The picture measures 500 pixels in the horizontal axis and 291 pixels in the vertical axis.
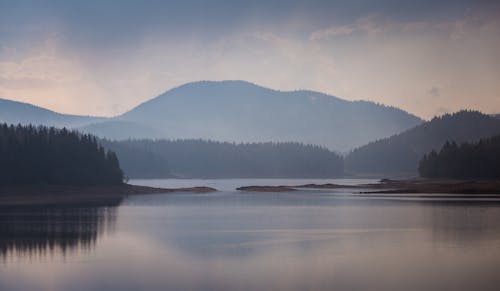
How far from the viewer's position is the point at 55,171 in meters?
116

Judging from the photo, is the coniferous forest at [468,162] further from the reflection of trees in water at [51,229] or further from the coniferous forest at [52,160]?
the reflection of trees in water at [51,229]

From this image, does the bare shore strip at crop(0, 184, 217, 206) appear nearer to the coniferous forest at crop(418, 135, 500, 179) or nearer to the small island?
the small island

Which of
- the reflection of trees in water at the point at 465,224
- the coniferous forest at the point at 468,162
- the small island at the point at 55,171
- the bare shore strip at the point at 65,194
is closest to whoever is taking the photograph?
the reflection of trees in water at the point at 465,224

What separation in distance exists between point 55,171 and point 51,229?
64.2 meters

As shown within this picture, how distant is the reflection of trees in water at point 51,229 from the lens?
4216 cm

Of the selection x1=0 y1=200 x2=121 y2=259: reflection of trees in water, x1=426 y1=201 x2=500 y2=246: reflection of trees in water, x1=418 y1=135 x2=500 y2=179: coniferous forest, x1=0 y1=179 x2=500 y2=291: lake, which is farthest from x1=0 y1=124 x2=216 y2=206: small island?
x1=418 y1=135 x2=500 y2=179: coniferous forest

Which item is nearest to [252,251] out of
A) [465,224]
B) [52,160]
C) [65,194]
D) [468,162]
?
[465,224]

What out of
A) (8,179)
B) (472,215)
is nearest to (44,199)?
(8,179)

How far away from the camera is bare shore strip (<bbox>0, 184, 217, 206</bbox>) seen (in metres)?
97.2

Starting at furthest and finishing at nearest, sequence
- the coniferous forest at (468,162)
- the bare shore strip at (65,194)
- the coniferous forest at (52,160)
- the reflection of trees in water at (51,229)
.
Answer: the coniferous forest at (468,162) → the coniferous forest at (52,160) → the bare shore strip at (65,194) → the reflection of trees in water at (51,229)

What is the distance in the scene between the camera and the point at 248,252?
40.6 meters

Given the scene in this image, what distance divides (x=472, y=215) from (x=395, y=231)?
15.8 metres

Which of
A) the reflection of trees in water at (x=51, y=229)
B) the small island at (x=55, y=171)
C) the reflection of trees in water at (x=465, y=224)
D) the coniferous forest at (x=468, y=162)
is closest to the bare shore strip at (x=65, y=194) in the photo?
the small island at (x=55, y=171)

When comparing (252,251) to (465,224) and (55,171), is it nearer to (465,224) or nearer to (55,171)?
(465,224)
